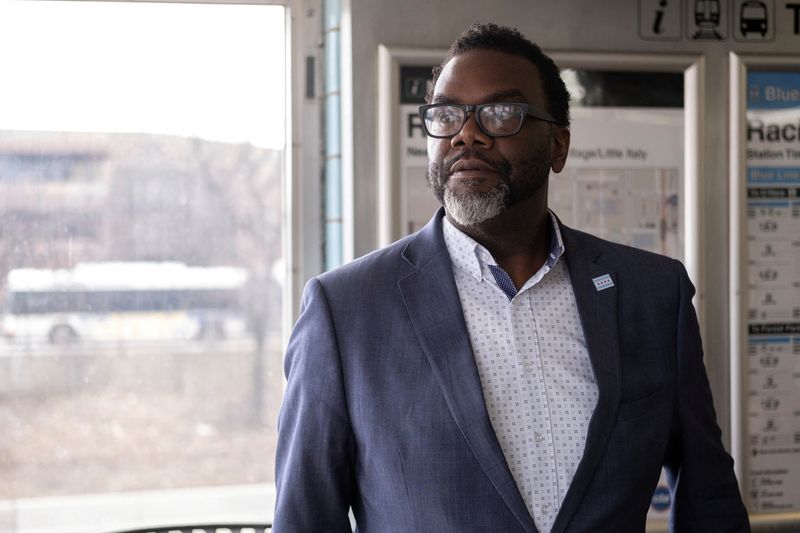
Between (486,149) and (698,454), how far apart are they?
28.0 inches

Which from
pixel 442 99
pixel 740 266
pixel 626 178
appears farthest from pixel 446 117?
pixel 740 266

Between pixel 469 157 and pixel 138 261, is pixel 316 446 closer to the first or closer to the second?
pixel 469 157

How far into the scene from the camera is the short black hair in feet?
5.95

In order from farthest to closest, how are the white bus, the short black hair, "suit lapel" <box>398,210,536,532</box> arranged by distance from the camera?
the white bus → the short black hair → "suit lapel" <box>398,210,536,532</box>

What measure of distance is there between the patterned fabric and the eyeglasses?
0.68ft

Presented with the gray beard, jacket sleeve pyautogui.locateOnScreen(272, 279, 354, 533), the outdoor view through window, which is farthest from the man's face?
the outdoor view through window

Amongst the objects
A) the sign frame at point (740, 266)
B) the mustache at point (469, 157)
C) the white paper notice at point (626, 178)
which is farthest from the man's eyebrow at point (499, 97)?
the sign frame at point (740, 266)

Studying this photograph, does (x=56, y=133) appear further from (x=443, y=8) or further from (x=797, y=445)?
(x=797, y=445)

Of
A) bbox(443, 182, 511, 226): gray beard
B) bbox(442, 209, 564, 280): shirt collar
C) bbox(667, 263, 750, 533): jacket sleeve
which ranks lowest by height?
bbox(667, 263, 750, 533): jacket sleeve

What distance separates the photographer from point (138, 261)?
250 centimetres

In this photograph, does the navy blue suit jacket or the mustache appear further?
the mustache

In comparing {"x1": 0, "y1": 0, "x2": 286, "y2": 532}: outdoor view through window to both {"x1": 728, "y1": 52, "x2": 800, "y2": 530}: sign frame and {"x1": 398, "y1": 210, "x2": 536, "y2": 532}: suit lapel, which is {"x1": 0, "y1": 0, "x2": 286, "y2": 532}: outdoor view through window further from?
{"x1": 728, "y1": 52, "x2": 800, "y2": 530}: sign frame

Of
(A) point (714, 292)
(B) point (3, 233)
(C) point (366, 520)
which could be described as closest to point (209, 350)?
(B) point (3, 233)

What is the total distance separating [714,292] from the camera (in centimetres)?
261
